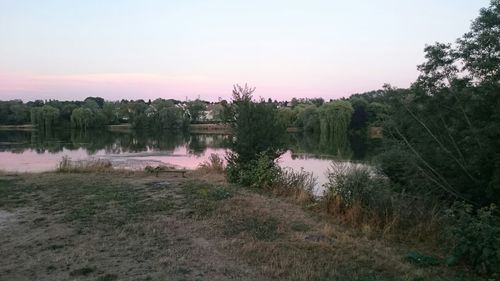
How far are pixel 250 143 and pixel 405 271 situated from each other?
8.88m

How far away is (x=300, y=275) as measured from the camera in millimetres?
5129

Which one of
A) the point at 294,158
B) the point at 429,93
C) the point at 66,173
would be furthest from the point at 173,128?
the point at 429,93

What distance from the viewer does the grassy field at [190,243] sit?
5.36 metres

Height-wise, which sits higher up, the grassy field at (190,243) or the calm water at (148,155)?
the grassy field at (190,243)

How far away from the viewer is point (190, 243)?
21.9 ft

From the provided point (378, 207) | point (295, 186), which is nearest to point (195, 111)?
point (295, 186)

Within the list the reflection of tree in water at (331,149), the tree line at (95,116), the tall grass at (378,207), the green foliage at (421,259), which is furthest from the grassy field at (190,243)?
the tree line at (95,116)

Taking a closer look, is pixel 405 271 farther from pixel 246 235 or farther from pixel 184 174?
pixel 184 174

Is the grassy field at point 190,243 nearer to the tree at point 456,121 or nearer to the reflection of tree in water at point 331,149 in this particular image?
the tree at point 456,121

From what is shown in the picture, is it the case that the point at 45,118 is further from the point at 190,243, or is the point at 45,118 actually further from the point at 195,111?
the point at 190,243

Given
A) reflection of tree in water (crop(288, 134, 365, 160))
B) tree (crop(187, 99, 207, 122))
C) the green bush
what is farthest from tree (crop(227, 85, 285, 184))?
tree (crop(187, 99, 207, 122))

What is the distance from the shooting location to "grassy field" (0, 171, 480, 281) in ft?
17.6

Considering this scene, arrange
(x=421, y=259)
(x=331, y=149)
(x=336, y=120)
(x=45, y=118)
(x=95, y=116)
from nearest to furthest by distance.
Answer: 1. (x=421, y=259)
2. (x=331, y=149)
3. (x=336, y=120)
4. (x=45, y=118)
5. (x=95, y=116)

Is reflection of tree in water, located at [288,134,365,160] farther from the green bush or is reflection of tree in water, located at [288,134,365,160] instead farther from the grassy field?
the grassy field
